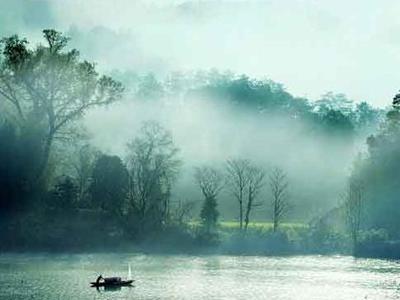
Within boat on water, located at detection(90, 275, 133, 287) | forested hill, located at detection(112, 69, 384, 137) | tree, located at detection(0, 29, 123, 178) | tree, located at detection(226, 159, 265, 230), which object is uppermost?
forested hill, located at detection(112, 69, 384, 137)

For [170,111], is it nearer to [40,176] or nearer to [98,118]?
[98,118]

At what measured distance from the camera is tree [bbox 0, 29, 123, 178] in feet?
326

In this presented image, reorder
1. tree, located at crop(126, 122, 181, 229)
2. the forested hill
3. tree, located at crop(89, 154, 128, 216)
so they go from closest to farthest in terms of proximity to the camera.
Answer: tree, located at crop(89, 154, 128, 216)
tree, located at crop(126, 122, 181, 229)
the forested hill

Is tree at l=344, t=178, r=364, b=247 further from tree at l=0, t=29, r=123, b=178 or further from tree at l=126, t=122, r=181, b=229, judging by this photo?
tree at l=0, t=29, r=123, b=178

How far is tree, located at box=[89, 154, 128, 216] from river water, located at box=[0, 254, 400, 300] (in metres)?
9.49

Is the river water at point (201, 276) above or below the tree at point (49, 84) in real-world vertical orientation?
below

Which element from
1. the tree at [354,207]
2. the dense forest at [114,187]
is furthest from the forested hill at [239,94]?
the tree at [354,207]

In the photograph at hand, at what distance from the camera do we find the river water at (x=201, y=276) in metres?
62.5

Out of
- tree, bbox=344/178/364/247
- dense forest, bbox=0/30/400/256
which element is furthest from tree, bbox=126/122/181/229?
tree, bbox=344/178/364/247

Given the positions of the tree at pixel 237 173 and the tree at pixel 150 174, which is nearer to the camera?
the tree at pixel 150 174

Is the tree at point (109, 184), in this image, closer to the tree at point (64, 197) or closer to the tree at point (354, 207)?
the tree at point (64, 197)

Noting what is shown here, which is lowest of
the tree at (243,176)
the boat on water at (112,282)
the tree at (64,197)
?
the boat on water at (112,282)

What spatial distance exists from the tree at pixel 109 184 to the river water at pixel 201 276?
31.1 ft

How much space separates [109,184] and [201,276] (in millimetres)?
31049
